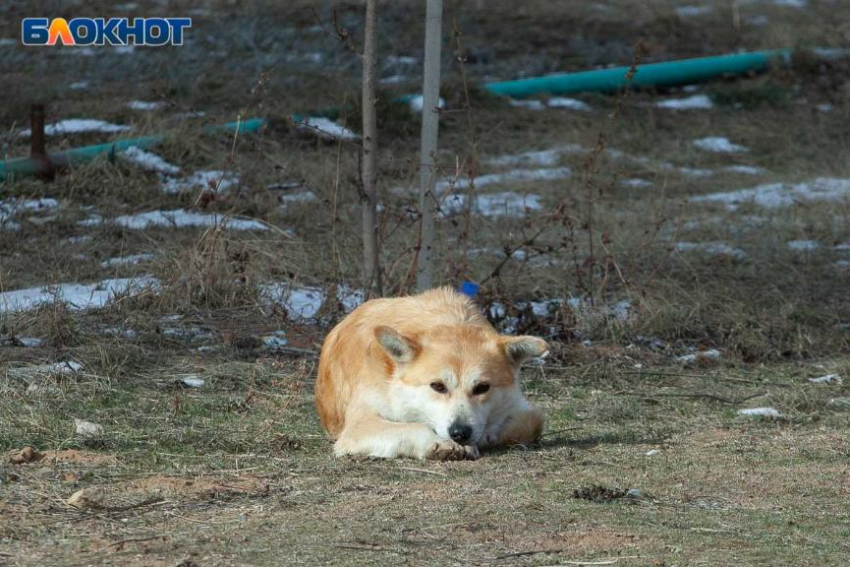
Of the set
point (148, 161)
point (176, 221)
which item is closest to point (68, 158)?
point (148, 161)

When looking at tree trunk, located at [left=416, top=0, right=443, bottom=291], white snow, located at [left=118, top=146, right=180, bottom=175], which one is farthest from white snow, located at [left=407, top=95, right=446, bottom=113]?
tree trunk, located at [left=416, top=0, right=443, bottom=291]

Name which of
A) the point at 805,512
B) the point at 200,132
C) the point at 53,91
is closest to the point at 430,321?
the point at 805,512

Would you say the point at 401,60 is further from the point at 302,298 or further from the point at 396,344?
the point at 396,344

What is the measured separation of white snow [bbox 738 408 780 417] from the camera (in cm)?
749

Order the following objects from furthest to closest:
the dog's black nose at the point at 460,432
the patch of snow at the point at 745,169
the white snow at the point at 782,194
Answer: the patch of snow at the point at 745,169, the white snow at the point at 782,194, the dog's black nose at the point at 460,432

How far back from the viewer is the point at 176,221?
12055 mm

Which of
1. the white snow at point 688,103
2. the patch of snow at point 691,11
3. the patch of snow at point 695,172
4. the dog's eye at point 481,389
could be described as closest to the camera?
the dog's eye at point 481,389

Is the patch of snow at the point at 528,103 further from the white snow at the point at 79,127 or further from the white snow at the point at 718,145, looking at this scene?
the white snow at the point at 79,127

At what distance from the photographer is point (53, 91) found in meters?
15.4

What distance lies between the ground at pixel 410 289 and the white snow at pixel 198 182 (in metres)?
0.04

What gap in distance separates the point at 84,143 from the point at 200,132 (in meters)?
1.24

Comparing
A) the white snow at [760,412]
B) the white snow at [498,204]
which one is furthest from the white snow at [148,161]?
the white snow at [760,412]

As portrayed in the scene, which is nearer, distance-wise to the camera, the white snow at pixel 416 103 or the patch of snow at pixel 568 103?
the white snow at pixel 416 103

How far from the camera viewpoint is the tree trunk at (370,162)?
9.22 metres
